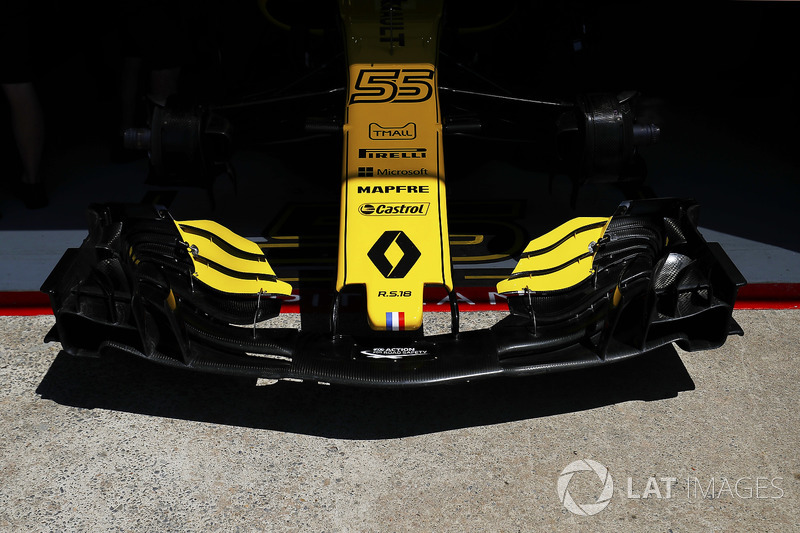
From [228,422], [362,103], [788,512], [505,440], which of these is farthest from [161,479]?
[788,512]

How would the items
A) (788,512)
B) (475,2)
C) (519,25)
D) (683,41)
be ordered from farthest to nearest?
1. (683,41)
2. (519,25)
3. (475,2)
4. (788,512)

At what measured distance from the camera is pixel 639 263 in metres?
3.91

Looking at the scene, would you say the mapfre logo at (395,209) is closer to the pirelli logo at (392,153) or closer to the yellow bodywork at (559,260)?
the pirelli logo at (392,153)

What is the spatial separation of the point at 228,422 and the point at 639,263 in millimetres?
2052

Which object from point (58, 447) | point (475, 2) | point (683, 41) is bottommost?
point (58, 447)

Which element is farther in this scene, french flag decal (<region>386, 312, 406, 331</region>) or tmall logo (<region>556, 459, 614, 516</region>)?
french flag decal (<region>386, 312, 406, 331</region>)

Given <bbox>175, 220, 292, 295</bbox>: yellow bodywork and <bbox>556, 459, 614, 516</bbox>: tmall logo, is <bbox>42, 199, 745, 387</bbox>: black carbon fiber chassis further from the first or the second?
<bbox>556, 459, 614, 516</bbox>: tmall logo

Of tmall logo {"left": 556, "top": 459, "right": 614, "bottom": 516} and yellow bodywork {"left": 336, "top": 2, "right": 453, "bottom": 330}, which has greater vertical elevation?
yellow bodywork {"left": 336, "top": 2, "right": 453, "bottom": 330}

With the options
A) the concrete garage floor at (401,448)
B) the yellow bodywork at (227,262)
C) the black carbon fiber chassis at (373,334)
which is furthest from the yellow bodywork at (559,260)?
the yellow bodywork at (227,262)

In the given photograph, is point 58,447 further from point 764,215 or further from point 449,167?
point 764,215

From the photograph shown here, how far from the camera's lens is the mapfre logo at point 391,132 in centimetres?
438

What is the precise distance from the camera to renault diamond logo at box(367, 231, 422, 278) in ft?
12.6

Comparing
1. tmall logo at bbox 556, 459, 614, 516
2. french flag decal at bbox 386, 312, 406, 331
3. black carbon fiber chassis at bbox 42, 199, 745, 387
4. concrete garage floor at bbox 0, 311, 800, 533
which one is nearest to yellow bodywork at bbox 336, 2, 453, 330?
french flag decal at bbox 386, 312, 406, 331

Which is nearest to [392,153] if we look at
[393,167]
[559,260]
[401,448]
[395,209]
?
[393,167]
